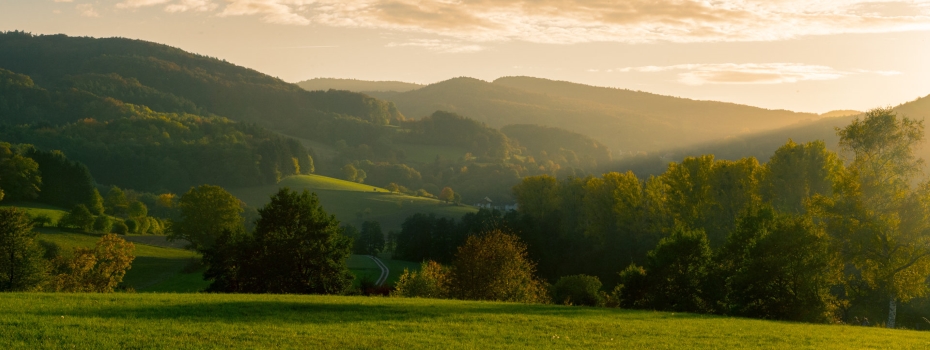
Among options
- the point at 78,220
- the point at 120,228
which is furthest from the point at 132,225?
the point at 78,220

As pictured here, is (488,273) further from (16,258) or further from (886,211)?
(16,258)

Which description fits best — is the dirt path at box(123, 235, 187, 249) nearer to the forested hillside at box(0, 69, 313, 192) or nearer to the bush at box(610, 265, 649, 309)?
the forested hillside at box(0, 69, 313, 192)

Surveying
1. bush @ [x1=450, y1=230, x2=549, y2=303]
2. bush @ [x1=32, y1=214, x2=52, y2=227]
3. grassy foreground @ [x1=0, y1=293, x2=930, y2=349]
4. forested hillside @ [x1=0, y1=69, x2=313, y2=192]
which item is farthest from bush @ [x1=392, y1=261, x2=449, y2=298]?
forested hillside @ [x1=0, y1=69, x2=313, y2=192]

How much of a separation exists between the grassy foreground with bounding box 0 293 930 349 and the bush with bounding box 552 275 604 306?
82.5ft

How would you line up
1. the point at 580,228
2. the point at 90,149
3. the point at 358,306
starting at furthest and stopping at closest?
the point at 90,149 < the point at 580,228 < the point at 358,306

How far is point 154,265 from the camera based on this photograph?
277ft

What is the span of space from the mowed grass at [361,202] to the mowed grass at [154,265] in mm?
55989

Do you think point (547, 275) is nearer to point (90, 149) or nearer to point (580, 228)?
point (580, 228)

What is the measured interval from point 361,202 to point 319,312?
136605 millimetres

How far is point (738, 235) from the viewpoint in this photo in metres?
46.3

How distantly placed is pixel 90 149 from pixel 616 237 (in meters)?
135

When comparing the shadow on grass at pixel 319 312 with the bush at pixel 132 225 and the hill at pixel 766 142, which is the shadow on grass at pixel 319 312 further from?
the hill at pixel 766 142

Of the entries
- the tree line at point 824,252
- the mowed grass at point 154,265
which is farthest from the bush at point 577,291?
the mowed grass at point 154,265

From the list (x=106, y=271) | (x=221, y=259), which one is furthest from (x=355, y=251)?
(x=221, y=259)
